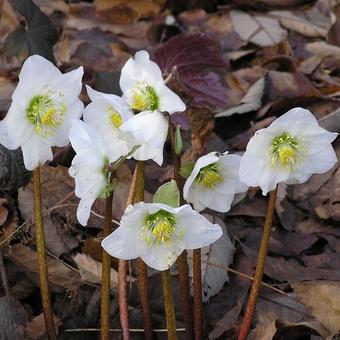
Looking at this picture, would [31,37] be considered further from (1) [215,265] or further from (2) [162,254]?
(2) [162,254]

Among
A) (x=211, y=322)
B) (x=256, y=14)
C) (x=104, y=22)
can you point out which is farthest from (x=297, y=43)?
(x=211, y=322)

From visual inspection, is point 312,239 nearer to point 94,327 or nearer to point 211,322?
point 211,322

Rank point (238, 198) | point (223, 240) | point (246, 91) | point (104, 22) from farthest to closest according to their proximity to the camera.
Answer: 1. point (104, 22)
2. point (246, 91)
3. point (238, 198)
4. point (223, 240)

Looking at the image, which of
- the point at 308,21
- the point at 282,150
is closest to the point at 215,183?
the point at 282,150

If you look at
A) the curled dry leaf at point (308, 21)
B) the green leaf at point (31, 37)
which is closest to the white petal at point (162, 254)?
the green leaf at point (31, 37)

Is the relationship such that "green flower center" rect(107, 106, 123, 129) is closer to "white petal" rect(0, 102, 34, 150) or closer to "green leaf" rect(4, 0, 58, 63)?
"white petal" rect(0, 102, 34, 150)

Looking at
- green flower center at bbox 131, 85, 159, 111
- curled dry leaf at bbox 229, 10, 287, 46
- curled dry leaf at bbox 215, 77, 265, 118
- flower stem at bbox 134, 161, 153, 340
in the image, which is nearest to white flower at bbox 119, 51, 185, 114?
green flower center at bbox 131, 85, 159, 111

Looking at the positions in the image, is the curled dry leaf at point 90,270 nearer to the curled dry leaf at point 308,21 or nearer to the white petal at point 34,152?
the white petal at point 34,152
